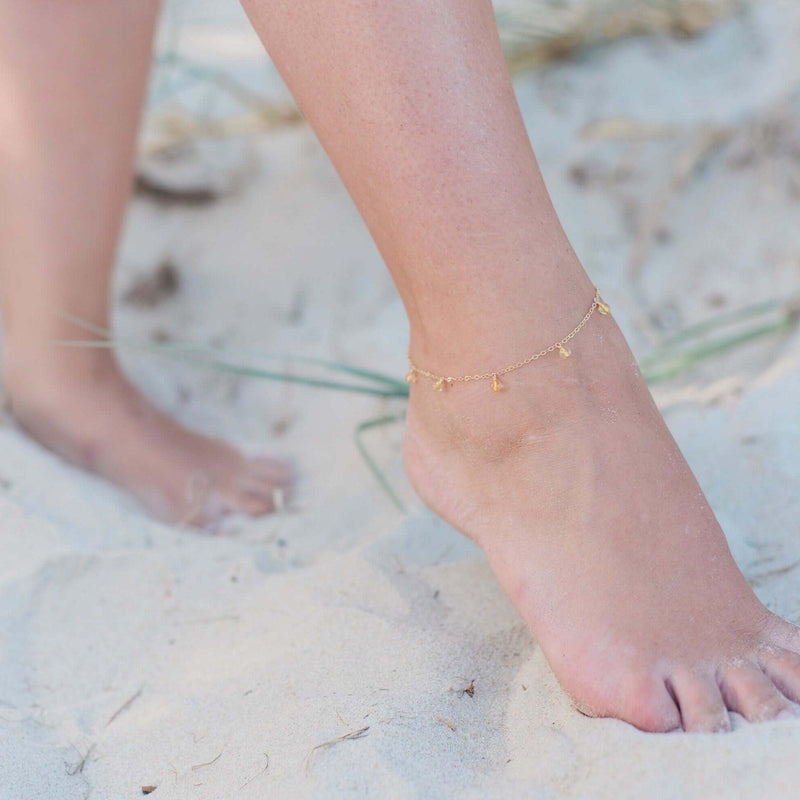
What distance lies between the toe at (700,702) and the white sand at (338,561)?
2 cm

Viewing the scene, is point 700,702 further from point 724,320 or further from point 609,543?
point 724,320

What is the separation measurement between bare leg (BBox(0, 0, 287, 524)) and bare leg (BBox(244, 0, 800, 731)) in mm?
503

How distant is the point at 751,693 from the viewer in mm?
812

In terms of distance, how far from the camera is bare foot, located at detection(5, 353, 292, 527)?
1.43 meters

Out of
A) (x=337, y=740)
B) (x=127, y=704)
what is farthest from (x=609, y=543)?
(x=127, y=704)

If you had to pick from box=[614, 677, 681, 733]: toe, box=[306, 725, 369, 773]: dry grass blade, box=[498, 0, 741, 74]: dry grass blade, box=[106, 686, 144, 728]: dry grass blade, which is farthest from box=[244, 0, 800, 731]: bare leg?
box=[498, 0, 741, 74]: dry grass blade

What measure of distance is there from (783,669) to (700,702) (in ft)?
0.29

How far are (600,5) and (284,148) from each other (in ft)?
2.69

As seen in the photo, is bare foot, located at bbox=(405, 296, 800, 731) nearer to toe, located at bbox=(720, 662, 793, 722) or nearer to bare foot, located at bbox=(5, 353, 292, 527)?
toe, located at bbox=(720, 662, 793, 722)

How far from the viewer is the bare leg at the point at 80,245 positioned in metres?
1.28

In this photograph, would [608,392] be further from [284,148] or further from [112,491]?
[284,148]

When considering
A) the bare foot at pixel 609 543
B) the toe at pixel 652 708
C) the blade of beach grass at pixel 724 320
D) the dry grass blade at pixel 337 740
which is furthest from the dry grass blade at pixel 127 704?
the blade of beach grass at pixel 724 320

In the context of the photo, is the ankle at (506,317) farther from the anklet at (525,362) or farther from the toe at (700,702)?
the toe at (700,702)

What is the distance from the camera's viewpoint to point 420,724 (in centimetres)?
85
